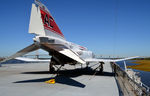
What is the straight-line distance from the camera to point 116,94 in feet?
20.2

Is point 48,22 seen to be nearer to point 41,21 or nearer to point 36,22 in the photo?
point 41,21

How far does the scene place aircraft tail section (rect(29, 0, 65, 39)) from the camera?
7698mm

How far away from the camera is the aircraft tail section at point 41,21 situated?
303 inches

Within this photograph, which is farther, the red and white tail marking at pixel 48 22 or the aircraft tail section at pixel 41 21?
the red and white tail marking at pixel 48 22

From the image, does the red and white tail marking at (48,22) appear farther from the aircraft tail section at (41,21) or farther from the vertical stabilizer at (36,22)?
the vertical stabilizer at (36,22)

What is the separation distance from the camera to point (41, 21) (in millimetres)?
8055

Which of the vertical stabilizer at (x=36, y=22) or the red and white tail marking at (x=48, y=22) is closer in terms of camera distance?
the vertical stabilizer at (x=36, y=22)

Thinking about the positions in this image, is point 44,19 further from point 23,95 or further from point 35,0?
point 23,95

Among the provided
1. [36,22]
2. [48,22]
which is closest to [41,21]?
[36,22]

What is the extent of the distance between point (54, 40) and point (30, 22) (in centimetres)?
204

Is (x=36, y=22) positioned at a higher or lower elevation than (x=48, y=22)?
lower

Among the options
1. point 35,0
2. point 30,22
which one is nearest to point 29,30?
point 30,22

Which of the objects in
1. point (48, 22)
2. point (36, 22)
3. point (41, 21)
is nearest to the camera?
point (36, 22)

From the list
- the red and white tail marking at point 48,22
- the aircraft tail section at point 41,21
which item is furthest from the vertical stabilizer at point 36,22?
the red and white tail marking at point 48,22
